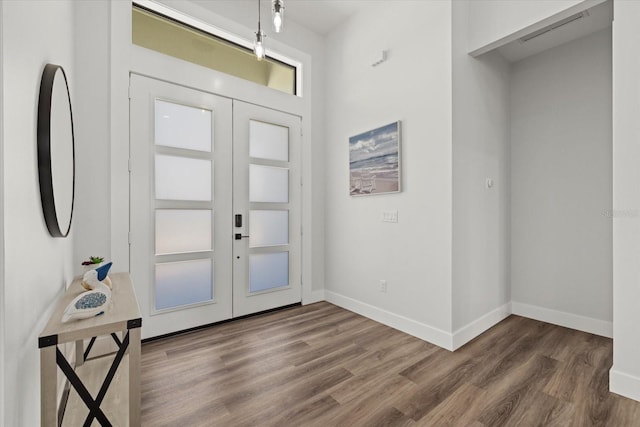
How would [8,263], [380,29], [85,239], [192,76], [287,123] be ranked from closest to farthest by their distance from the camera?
[8,263], [85,239], [192,76], [380,29], [287,123]

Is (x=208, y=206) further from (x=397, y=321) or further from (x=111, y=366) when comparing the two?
(x=397, y=321)

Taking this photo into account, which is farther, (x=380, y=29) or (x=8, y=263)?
(x=380, y=29)

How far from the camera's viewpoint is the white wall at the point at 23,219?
975 mm

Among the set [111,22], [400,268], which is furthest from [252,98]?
[400,268]

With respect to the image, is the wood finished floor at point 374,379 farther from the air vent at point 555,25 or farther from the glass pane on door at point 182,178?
the air vent at point 555,25

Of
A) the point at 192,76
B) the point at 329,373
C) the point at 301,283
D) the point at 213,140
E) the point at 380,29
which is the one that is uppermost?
the point at 380,29

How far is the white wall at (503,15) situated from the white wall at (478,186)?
79 millimetres

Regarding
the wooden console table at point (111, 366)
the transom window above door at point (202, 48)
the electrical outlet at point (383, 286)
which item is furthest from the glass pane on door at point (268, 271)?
the transom window above door at point (202, 48)

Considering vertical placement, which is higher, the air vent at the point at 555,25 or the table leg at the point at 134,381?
the air vent at the point at 555,25

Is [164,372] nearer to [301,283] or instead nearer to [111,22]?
[301,283]

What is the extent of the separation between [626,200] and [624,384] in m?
1.19

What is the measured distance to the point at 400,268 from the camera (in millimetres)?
3014

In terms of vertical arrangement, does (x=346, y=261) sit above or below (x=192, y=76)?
below

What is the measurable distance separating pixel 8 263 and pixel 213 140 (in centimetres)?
227
